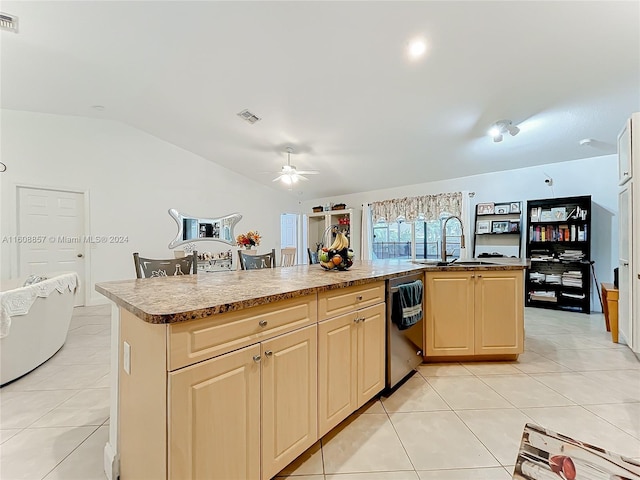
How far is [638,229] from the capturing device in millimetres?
2166

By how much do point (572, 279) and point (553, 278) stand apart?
0.73 feet

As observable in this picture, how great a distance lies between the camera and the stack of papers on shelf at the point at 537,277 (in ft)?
15.0

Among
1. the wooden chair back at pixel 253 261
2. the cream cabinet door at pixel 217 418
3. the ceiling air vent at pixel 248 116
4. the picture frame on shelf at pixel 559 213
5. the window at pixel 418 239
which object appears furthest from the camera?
the window at pixel 418 239

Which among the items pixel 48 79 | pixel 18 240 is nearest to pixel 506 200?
pixel 48 79

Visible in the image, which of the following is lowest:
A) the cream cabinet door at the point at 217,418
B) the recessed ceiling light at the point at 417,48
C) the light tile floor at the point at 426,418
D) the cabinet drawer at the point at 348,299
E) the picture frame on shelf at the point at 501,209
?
the light tile floor at the point at 426,418

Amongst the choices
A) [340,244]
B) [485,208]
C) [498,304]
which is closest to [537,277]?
[485,208]

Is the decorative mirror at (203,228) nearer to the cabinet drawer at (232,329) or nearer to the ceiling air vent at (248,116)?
the ceiling air vent at (248,116)

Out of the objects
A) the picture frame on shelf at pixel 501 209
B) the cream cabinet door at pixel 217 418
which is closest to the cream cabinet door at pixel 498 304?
the cream cabinet door at pixel 217 418

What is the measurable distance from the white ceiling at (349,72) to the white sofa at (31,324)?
2393mm

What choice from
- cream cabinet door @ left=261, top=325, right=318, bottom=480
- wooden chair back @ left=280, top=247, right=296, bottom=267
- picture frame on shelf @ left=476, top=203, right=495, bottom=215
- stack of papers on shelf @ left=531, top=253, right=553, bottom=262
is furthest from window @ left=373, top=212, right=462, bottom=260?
cream cabinet door @ left=261, top=325, right=318, bottom=480

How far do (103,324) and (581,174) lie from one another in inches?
283

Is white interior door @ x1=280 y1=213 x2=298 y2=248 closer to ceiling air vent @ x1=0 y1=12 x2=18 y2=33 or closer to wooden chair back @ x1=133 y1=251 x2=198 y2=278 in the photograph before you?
wooden chair back @ x1=133 y1=251 x2=198 y2=278

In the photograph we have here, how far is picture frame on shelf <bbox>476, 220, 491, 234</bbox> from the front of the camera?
507 cm

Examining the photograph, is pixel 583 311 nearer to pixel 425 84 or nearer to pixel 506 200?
pixel 506 200
